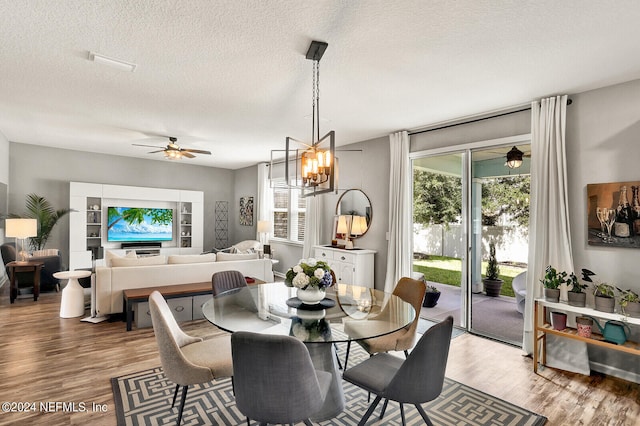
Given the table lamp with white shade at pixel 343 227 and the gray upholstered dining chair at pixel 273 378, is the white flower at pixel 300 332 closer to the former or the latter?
the gray upholstered dining chair at pixel 273 378

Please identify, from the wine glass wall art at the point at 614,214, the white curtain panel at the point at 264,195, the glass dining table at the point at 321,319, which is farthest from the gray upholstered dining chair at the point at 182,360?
the white curtain panel at the point at 264,195

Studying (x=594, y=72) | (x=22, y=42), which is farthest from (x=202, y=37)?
(x=594, y=72)

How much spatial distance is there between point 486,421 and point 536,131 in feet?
9.24

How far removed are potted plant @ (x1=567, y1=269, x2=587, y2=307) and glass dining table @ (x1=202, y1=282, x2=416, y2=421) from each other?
5.46 ft

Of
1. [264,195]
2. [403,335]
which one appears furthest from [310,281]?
[264,195]

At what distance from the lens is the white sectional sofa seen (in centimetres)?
412

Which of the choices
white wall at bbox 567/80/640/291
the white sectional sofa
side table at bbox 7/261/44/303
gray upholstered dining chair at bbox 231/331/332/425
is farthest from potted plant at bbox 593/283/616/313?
side table at bbox 7/261/44/303

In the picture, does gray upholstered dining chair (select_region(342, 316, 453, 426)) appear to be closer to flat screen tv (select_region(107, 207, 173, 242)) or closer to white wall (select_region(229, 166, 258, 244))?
white wall (select_region(229, 166, 258, 244))

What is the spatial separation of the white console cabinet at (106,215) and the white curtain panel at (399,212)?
5.30m

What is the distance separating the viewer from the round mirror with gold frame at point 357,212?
18.0 feet

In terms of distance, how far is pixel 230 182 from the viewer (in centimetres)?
937

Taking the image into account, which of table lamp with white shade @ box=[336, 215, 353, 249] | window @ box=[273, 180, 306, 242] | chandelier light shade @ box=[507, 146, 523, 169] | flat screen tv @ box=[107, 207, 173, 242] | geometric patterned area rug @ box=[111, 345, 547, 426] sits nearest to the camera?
geometric patterned area rug @ box=[111, 345, 547, 426]

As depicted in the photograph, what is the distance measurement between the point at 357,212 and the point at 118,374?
3.91m

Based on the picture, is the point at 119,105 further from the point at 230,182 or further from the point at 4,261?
the point at 230,182
